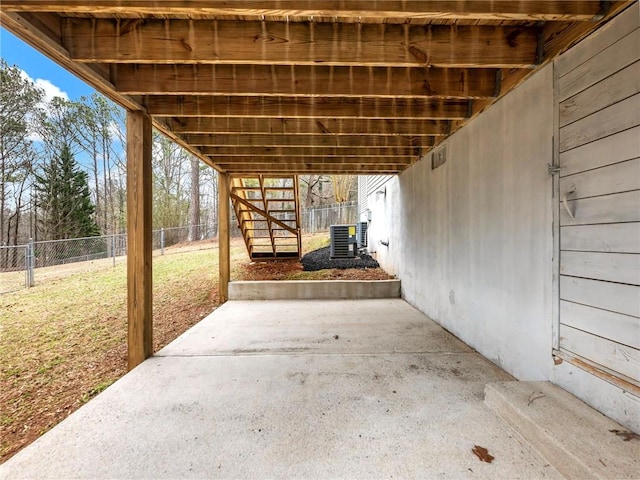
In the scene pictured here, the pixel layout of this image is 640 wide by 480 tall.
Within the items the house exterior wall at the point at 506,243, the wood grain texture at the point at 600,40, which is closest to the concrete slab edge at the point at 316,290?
the house exterior wall at the point at 506,243

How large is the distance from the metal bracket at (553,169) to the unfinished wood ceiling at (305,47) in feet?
2.46

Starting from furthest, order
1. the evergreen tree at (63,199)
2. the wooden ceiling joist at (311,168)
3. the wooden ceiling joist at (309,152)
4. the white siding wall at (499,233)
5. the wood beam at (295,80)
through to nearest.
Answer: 1. the evergreen tree at (63,199)
2. the wooden ceiling joist at (311,168)
3. the wooden ceiling joist at (309,152)
4. the wood beam at (295,80)
5. the white siding wall at (499,233)

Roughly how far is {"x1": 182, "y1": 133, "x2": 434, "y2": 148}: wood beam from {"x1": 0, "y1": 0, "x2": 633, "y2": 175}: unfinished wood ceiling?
0.72 m

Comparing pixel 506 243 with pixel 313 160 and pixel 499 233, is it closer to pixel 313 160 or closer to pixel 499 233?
pixel 499 233

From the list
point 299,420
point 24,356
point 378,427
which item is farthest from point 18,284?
point 378,427

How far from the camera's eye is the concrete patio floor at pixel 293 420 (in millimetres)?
1517

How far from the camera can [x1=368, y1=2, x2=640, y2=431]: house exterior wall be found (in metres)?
2.01

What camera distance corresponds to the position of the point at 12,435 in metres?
2.35

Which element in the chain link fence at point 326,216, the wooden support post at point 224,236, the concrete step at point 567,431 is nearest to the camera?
the concrete step at point 567,431

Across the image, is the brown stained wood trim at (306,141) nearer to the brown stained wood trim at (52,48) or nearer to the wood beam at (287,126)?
the wood beam at (287,126)

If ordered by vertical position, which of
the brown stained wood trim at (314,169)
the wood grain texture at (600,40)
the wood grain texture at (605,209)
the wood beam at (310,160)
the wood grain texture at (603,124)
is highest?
the wood beam at (310,160)

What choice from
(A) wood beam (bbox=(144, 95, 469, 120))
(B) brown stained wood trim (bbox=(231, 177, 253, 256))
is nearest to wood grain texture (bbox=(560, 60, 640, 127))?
(A) wood beam (bbox=(144, 95, 469, 120))

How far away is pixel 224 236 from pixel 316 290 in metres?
2.08

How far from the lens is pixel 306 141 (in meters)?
3.95
